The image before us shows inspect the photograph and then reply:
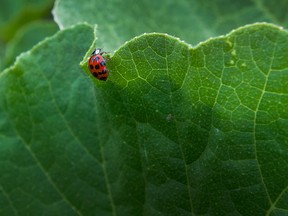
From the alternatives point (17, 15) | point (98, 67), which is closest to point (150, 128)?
point (98, 67)

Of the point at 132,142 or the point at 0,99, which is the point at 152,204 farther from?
the point at 0,99

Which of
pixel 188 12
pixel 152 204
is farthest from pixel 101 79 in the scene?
pixel 188 12

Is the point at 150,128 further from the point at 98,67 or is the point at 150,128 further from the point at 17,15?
the point at 17,15

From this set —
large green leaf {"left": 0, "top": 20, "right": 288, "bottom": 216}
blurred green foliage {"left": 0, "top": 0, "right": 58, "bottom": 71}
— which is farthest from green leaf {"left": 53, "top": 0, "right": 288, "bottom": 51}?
blurred green foliage {"left": 0, "top": 0, "right": 58, "bottom": 71}

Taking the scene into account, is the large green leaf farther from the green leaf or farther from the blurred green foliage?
the blurred green foliage

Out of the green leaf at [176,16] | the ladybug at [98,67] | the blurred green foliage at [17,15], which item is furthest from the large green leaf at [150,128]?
the blurred green foliage at [17,15]

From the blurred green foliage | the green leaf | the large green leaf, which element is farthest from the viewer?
the blurred green foliage

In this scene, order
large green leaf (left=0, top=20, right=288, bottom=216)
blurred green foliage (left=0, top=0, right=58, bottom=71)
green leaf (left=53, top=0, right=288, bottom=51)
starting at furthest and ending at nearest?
blurred green foliage (left=0, top=0, right=58, bottom=71), green leaf (left=53, top=0, right=288, bottom=51), large green leaf (left=0, top=20, right=288, bottom=216)
